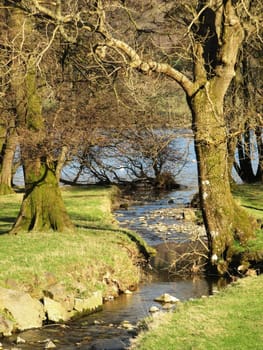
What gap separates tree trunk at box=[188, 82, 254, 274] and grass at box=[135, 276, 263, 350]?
15.2 ft

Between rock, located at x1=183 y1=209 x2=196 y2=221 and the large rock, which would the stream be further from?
rock, located at x1=183 y1=209 x2=196 y2=221

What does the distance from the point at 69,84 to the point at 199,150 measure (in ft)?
23.7

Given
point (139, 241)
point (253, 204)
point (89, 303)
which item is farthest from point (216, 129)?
point (253, 204)

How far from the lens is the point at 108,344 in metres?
11.9

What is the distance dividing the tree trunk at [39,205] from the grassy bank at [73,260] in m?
0.60

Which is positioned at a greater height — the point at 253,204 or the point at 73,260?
the point at 253,204

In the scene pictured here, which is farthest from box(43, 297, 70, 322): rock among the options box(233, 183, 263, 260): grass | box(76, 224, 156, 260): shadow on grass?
box(76, 224, 156, 260): shadow on grass

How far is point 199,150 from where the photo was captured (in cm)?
1728

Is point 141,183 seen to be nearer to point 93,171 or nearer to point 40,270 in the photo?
point 93,171

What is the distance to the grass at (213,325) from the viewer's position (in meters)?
9.72

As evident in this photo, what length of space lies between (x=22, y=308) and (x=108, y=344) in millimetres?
2023

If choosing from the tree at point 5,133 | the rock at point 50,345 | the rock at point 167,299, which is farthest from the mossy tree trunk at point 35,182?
the rock at point 50,345

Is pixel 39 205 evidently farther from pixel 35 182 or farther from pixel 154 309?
pixel 154 309

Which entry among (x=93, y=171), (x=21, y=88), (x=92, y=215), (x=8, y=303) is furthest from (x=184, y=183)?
(x=8, y=303)
